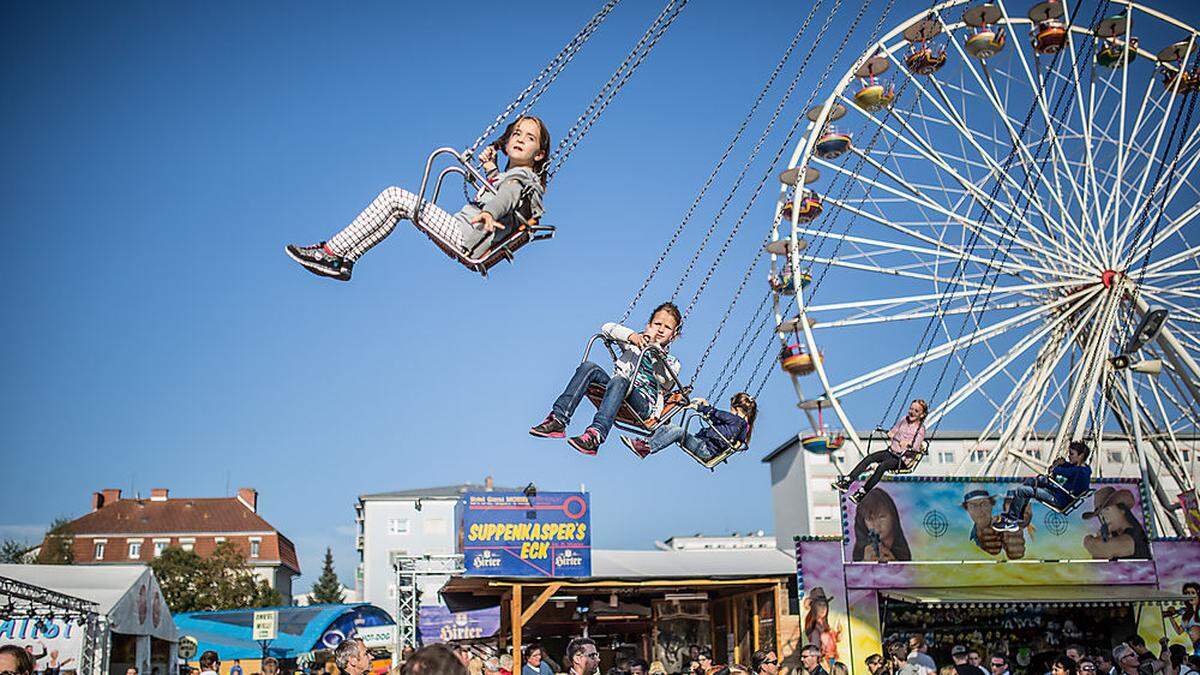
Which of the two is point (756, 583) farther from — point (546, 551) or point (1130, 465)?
point (1130, 465)

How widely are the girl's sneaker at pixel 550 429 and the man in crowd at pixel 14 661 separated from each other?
3.61 m

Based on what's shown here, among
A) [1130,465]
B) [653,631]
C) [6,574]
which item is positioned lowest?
[653,631]

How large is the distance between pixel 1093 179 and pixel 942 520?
8632mm

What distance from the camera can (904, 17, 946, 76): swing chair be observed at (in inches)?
867

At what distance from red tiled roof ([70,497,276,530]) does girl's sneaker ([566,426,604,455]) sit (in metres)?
69.1

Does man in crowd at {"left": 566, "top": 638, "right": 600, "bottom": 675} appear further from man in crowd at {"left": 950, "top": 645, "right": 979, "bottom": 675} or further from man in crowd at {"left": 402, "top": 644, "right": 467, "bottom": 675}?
man in crowd at {"left": 950, "top": 645, "right": 979, "bottom": 675}

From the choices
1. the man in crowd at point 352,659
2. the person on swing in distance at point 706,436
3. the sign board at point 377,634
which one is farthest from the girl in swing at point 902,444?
the sign board at point 377,634

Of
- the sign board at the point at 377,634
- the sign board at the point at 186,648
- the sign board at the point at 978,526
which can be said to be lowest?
the sign board at the point at 377,634

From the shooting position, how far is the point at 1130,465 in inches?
2547

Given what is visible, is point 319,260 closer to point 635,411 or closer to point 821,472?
point 635,411

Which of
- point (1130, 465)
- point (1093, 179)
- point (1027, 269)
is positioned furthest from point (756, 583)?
point (1130, 465)

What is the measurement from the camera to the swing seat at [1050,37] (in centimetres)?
2139

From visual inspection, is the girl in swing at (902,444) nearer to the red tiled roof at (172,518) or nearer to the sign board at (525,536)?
the sign board at (525,536)

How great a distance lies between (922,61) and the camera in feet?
72.4
